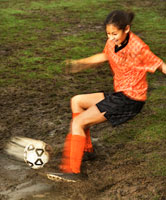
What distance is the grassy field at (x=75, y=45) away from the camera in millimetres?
4973

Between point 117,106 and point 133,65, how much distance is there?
1.38 ft

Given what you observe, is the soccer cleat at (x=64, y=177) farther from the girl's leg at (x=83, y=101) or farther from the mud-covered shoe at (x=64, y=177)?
the girl's leg at (x=83, y=101)

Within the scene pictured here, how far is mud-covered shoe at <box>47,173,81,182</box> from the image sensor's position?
377cm

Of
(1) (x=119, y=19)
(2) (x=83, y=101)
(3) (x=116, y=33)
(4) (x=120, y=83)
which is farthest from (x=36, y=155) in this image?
(1) (x=119, y=19)

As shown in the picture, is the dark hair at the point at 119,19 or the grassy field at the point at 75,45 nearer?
the dark hair at the point at 119,19

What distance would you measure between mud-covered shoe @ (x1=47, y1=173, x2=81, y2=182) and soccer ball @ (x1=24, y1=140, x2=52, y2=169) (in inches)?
12.7

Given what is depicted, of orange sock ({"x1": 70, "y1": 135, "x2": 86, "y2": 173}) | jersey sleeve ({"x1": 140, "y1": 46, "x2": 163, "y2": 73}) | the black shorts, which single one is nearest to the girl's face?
jersey sleeve ({"x1": 140, "y1": 46, "x2": 163, "y2": 73})

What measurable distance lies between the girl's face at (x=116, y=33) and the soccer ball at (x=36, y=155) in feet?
4.47

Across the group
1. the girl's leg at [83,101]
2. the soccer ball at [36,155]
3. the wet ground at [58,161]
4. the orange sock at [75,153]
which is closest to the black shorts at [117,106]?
the girl's leg at [83,101]

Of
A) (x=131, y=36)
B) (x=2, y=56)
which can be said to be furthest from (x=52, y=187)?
(x=2, y=56)

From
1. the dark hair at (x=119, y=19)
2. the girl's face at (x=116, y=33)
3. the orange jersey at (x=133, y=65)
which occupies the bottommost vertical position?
the orange jersey at (x=133, y=65)

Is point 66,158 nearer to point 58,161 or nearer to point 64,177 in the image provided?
point 58,161

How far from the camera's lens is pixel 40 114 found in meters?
5.55

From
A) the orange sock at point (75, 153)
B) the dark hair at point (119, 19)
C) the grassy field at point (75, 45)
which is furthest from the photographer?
the grassy field at point (75, 45)
